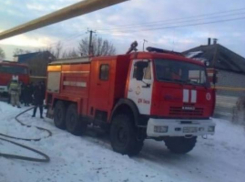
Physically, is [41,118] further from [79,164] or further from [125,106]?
[79,164]

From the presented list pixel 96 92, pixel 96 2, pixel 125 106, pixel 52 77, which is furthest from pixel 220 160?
pixel 96 2

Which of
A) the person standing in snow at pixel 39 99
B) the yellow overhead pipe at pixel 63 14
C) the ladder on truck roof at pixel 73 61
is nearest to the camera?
the yellow overhead pipe at pixel 63 14

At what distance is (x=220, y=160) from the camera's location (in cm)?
1042

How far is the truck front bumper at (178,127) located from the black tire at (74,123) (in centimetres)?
433

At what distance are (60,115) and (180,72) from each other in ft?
20.5

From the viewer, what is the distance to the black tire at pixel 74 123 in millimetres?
12570

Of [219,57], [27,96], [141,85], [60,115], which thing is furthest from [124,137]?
[219,57]

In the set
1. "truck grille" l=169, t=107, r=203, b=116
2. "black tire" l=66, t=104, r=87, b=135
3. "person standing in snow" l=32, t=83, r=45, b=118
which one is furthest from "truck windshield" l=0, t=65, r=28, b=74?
"truck grille" l=169, t=107, r=203, b=116

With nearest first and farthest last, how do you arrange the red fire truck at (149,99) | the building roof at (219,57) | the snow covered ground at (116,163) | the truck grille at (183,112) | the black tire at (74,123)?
the snow covered ground at (116,163)
the red fire truck at (149,99)
the truck grille at (183,112)
the black tire at (74,123)
the building roof at (219,57)

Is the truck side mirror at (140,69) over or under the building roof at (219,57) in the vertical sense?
under

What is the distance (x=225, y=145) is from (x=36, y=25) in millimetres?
10571

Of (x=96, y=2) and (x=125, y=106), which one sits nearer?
(x=96, y=2)

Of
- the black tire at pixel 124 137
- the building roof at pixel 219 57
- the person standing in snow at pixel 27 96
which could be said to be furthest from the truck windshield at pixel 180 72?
the building roof at pixel 219 57

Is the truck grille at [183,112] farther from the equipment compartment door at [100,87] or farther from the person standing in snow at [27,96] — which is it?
the person standing in snow at [27,96]
